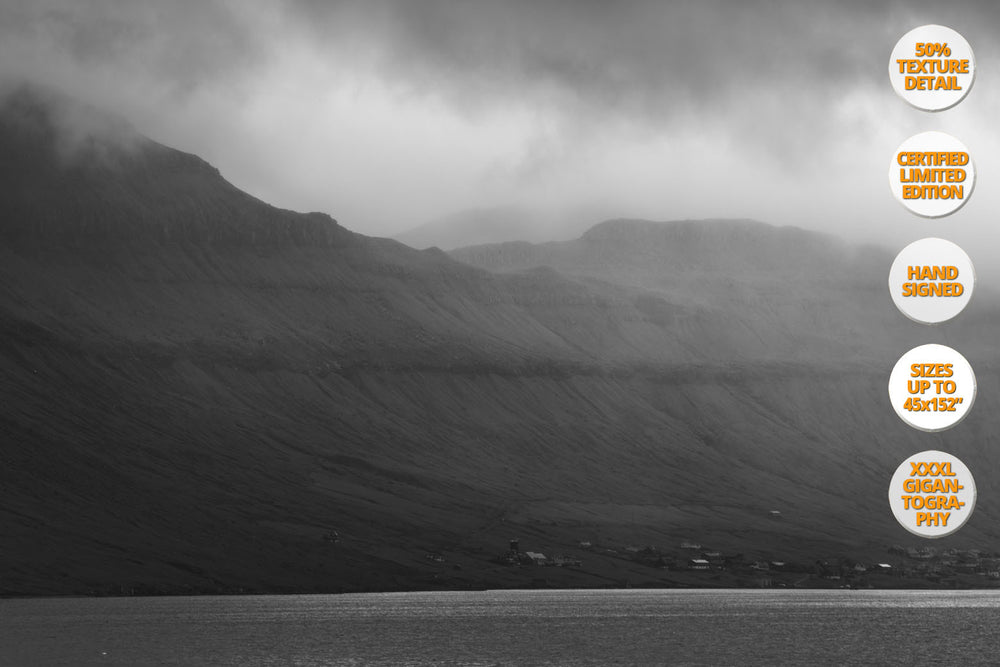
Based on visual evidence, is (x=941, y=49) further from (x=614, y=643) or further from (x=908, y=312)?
(x=614, y=643)

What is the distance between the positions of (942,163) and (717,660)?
397ft

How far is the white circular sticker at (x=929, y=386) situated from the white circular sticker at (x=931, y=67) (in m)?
7.71

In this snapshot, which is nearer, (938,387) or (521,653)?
(938,387)

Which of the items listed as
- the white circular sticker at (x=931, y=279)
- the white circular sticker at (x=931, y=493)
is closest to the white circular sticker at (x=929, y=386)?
the white circular sticker at (x=931, y=279)

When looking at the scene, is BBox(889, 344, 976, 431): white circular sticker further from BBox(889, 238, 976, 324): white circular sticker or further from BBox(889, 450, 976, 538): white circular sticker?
BBox(889, 450, 976, 538): white circular sticker

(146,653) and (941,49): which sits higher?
(941,49)

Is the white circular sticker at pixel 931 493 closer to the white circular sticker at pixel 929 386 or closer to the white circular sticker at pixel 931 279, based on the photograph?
the white circular sticker at pixel 929 386

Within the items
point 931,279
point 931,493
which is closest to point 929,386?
point 931,279

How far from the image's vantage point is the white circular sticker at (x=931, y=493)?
42581mm

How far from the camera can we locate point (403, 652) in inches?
6452

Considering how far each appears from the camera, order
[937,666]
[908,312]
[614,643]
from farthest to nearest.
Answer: [614,643]
[937,666]
[908,312]

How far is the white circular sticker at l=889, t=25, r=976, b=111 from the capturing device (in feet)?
138

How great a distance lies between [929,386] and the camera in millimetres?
41438

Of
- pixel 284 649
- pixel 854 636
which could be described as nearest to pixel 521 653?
pixel 284 649
